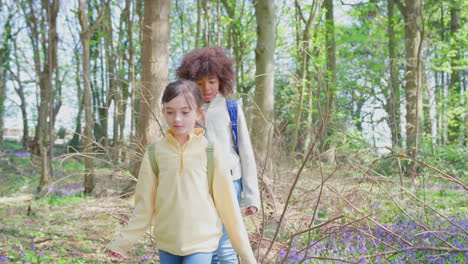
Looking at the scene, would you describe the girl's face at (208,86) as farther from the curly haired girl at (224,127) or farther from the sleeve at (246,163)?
the sleeve at (246,163)

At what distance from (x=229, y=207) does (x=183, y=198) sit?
0.79 feet

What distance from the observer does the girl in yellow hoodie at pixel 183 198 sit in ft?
6.10

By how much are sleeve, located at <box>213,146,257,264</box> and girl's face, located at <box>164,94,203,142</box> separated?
0.18 meters

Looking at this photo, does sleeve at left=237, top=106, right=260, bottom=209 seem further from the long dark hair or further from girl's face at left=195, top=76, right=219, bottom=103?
the long dark hair

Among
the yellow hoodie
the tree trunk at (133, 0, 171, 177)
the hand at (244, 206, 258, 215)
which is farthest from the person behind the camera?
the tree trunk at (133, 0, 171, 177)

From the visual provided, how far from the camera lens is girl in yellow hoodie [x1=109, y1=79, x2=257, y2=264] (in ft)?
6.10

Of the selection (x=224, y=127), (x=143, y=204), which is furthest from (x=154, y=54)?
(x=143, y=204)

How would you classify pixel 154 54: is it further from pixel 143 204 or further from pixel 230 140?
pixel 143 204

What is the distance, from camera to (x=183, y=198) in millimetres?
1873

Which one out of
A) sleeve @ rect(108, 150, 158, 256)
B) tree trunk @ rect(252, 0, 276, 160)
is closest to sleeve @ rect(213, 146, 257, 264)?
sleeve @ rect(108, 150, 158, 256)

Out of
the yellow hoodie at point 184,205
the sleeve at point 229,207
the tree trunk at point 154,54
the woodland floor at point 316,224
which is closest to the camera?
the yellow hoodie at point 184,205

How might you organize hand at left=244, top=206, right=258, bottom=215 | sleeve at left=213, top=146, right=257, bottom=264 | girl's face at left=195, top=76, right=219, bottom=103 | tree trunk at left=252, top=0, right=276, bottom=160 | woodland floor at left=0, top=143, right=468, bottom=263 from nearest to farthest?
sleeve at left=213, top=146, right=257, bottom=264
hand at left=244, top=206, right=258, bottom=215
girl's face at left=195, top=76, right=219, bottom=103
woodland floor at left=0, top=143, right=468, bottom=263
tree trunk at left=252, top=0, right=276, bottom=160

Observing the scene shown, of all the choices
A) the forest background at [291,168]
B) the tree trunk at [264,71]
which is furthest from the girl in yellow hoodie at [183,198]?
the tree trunk at [264,71]

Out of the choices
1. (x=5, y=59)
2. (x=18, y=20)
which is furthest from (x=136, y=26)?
(x=5, y=59)
